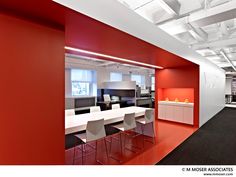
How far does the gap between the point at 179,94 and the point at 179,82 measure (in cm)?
61

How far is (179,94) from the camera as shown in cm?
569

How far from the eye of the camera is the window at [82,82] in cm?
732

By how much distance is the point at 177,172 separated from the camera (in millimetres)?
1352

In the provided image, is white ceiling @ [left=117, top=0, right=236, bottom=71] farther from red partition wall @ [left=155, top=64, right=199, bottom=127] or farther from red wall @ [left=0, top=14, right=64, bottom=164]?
red wall @ [left=0, top=14, right=64, bottom=164]

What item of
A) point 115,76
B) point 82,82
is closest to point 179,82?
point 82,82

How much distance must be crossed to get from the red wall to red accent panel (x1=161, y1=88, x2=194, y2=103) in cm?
507

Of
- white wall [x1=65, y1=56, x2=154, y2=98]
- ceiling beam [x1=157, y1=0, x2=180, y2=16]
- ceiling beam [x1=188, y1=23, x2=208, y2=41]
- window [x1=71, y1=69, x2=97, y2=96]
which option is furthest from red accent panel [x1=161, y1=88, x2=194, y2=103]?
window [x1=71, y1=69, x2=97, y2=96]

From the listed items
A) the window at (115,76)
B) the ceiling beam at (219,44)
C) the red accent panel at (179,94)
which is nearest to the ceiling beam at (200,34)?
the ceiling beam at (219,44)

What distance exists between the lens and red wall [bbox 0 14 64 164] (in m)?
1.28

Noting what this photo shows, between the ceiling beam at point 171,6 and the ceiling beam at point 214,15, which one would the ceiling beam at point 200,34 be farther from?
the ceiling beam at point 171,6

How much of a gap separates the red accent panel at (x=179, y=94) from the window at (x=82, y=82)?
4087 mm

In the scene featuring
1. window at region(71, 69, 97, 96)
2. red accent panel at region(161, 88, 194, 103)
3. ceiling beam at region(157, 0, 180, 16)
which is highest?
ceiling beam at region(157, 0, 180, 16)

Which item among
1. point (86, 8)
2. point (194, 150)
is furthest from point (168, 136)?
point (86, 8)

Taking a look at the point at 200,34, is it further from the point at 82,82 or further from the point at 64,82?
the point at 82,82
